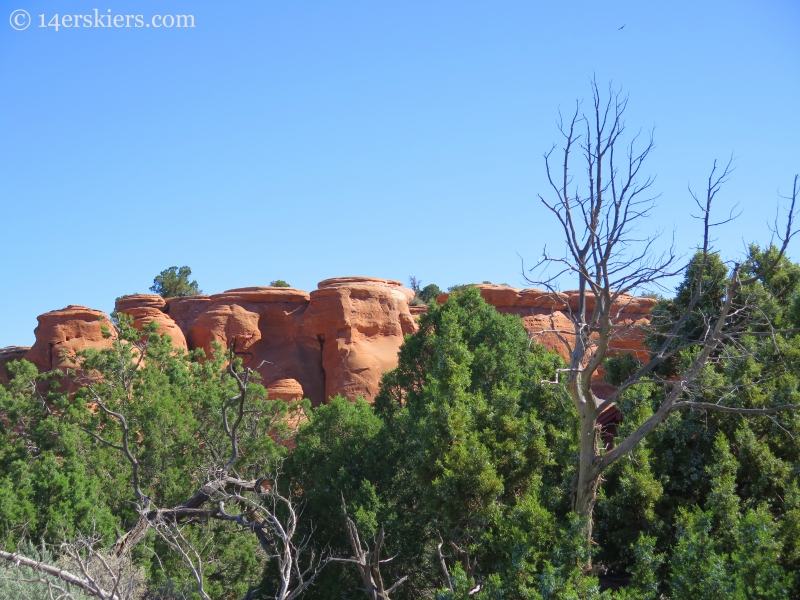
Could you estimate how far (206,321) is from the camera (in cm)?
4062

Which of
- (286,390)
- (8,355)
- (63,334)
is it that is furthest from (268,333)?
(8,355)

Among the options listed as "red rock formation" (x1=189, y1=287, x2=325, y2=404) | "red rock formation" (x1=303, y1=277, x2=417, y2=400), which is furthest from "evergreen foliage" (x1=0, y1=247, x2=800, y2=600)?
"red rock formation" (x1=189, y1=287, x2=325, y2=404)

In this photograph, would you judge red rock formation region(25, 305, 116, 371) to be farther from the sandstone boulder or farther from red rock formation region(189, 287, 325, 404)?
red rock formation region(189, 287, 325, 404)

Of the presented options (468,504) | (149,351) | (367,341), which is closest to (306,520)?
(468,504)

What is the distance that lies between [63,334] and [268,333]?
1001cm

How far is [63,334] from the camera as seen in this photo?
3759 centimetres

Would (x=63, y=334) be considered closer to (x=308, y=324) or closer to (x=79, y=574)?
(x=308, y=324)

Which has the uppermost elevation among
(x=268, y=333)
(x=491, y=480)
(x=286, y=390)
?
(x=268, y=333)

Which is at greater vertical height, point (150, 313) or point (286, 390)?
point (150, 313)

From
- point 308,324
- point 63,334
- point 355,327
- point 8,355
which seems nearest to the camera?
point 63,334

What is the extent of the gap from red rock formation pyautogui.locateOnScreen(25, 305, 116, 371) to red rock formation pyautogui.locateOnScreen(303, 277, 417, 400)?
1039 cm

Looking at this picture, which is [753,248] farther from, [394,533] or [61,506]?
[61,506]

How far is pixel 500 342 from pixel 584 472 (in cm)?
710

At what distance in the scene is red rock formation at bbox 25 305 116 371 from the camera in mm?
37500
